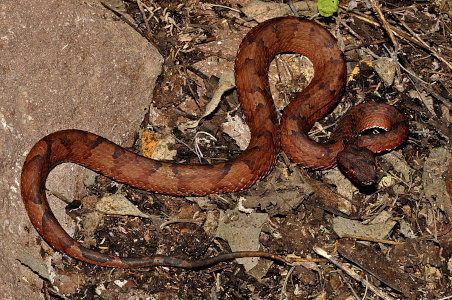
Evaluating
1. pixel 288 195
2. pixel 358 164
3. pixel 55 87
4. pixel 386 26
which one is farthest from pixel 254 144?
pixel 386 26

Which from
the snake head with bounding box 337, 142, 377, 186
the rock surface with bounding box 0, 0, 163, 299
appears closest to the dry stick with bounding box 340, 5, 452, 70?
the snake head with bounding box 337, 142, 377, 186

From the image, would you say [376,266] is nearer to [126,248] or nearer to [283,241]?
[283,241]

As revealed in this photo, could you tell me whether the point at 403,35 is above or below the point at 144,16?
below

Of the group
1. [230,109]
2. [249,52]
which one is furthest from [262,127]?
[249,52]

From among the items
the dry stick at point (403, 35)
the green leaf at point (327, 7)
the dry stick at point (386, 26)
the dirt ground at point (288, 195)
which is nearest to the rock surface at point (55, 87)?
the dirt ground at point (288, 195)

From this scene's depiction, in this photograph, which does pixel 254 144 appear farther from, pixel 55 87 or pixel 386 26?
pixel 386 26
